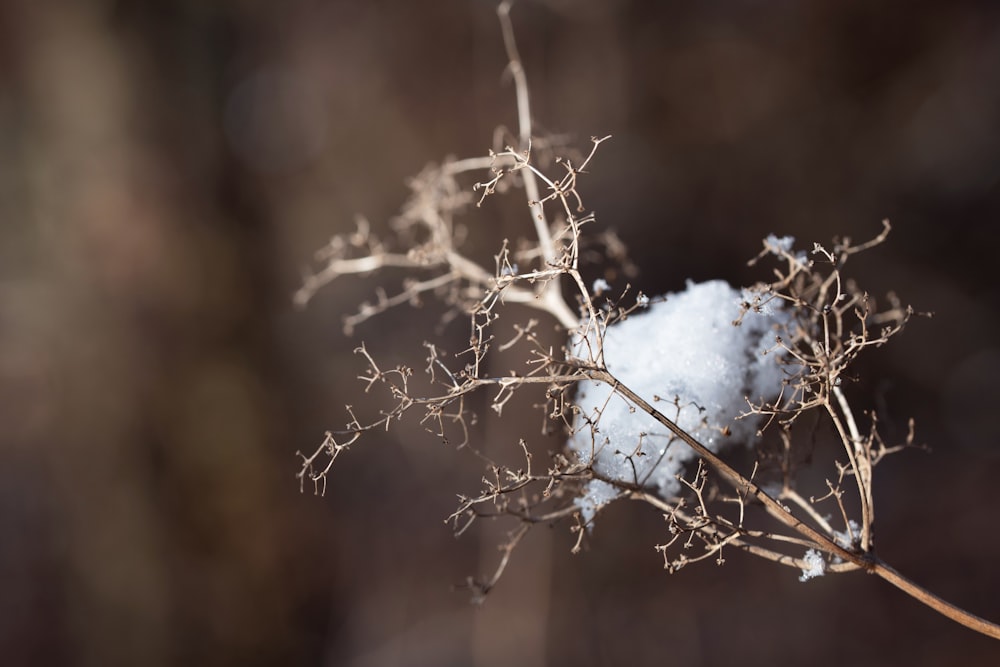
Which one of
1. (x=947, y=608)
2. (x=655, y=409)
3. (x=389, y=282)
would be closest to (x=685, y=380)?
A: (x=655, y=409)

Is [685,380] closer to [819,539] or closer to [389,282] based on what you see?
[819,539]

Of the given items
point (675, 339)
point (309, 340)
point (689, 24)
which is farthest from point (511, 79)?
point (675, 339)

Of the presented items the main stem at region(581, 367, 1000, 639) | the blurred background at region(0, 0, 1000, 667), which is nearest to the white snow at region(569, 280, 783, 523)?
the main stem at region(581, 367, 1000, 639)

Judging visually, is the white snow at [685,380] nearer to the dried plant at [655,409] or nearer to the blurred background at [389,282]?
the dried plant at [655,409]

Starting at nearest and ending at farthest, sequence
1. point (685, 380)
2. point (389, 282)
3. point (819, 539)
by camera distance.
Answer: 1. point (819, 539)
2. point (685, 380)
3. point (389, 282)

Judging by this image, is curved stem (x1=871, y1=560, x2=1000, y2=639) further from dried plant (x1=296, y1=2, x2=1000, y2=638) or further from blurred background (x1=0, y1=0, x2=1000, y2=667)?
blurred background (x1=0, y1=0, x2=1000, y2=667)

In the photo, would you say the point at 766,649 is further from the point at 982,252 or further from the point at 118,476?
the point at 118,476

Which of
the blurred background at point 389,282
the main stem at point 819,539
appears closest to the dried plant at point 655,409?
the main stem at point 819,539

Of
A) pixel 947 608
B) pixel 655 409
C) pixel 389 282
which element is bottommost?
pixel 947 608

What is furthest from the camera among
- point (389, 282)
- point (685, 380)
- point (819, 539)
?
point (389, 282)
